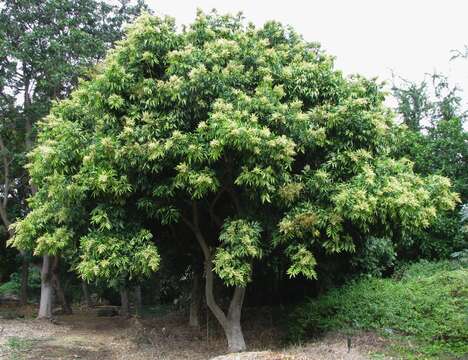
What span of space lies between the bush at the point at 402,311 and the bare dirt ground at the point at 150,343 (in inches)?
22.5

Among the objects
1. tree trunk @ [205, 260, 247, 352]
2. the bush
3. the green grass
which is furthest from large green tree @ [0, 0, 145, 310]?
the bush

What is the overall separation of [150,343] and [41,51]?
9868mm

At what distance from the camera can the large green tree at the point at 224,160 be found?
7.33 m

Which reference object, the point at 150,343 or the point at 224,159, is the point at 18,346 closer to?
the point at 150,343

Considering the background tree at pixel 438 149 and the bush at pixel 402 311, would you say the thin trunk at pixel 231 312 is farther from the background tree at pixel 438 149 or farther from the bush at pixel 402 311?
the background tree at pixel 438 149

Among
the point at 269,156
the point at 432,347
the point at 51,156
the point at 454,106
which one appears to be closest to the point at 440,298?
the point at 432,347

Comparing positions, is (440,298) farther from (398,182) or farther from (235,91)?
(235,91)

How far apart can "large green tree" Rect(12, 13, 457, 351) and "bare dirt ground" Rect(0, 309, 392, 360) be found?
134 cm

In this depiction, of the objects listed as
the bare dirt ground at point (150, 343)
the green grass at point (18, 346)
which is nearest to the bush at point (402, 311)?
the bare dirt ground at point (150, 343)

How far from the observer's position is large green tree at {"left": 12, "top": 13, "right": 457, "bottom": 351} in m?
7.33

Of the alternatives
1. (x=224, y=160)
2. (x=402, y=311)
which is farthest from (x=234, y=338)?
(x=224, y=160)

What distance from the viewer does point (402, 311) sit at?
8.96m

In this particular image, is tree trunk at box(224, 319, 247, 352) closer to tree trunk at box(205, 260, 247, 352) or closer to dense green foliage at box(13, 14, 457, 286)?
tree trunk at box(205, 260, 247, 352)

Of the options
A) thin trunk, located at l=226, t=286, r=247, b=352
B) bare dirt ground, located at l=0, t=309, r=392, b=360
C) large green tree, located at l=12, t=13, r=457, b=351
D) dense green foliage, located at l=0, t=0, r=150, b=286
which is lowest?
bare dirt ground, located at l=0, t=309, r=392, b=360
